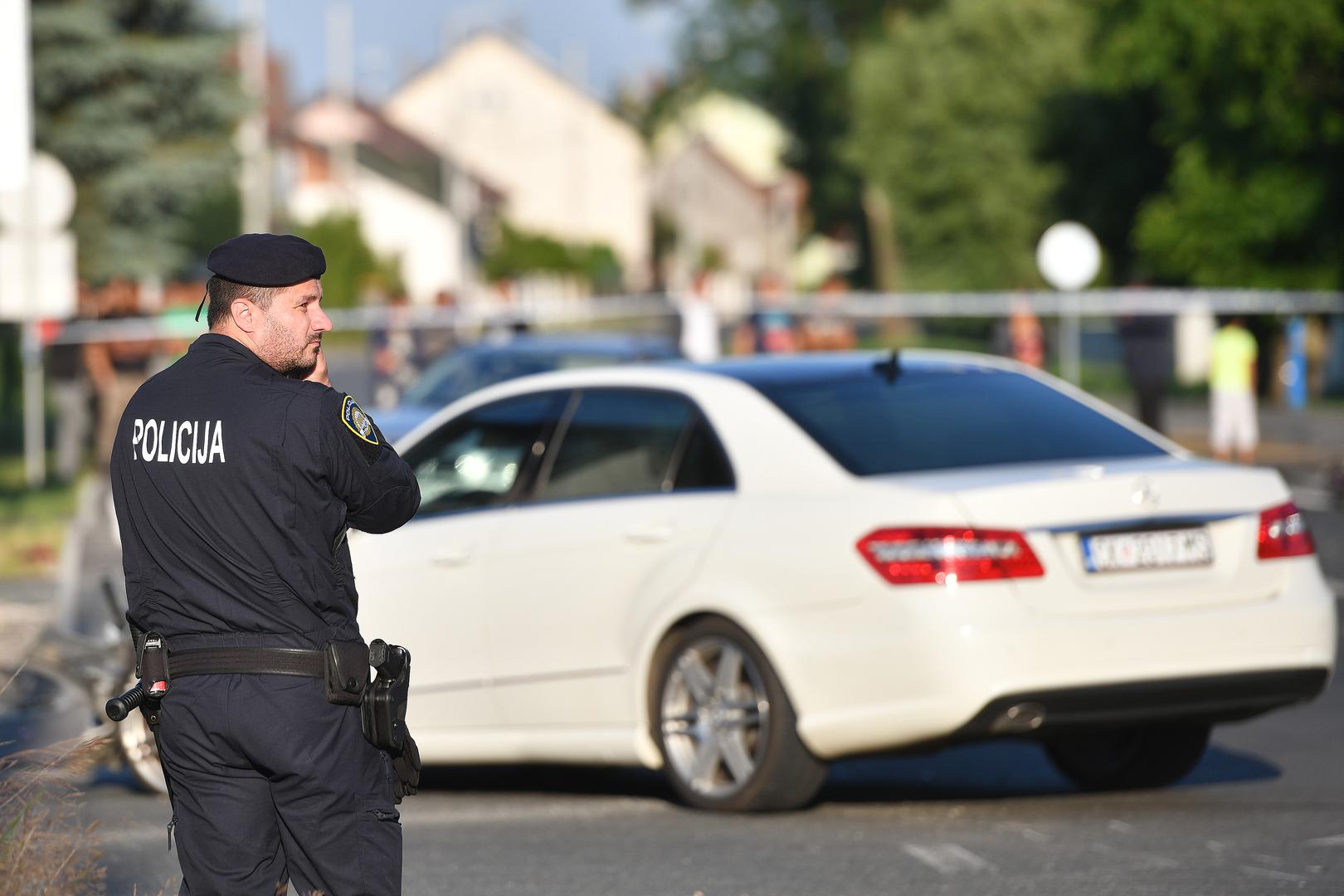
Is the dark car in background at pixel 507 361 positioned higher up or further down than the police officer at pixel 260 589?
higher up

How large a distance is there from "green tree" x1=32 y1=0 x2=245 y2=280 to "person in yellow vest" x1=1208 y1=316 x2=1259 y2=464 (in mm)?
13215

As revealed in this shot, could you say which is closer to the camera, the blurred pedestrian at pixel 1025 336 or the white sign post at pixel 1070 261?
the blurred pedestrian at pixel 1025 336

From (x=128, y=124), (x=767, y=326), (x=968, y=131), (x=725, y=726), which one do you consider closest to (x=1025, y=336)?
(x=767, y=326)

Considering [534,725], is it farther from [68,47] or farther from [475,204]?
[475,204]

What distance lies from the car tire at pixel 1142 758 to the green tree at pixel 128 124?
2424 cm

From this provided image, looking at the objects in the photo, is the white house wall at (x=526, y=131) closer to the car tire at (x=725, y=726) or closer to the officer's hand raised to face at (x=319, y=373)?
the car tire at (x=725, y=726)

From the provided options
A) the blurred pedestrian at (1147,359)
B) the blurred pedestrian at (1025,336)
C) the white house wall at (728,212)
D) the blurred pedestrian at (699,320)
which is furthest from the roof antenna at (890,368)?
the white house wall at (728,212)

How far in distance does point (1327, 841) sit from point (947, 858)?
1.12 m

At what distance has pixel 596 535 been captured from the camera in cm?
786

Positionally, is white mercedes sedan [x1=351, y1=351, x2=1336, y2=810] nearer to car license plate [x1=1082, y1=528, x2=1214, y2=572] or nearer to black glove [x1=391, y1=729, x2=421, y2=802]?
car license plate [x1=1082, y1=528, x2=1214, y2=572]

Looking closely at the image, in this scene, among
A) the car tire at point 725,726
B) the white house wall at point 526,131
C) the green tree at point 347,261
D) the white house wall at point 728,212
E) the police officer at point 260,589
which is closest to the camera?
the police officer at point 260,589

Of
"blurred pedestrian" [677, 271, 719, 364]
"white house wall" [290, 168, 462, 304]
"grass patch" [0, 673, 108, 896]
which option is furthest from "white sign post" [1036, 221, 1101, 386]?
"white house wall" [290, 168, 462, 304]

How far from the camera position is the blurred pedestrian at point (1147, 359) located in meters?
25.0

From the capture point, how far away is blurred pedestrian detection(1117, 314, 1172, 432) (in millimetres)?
24969
